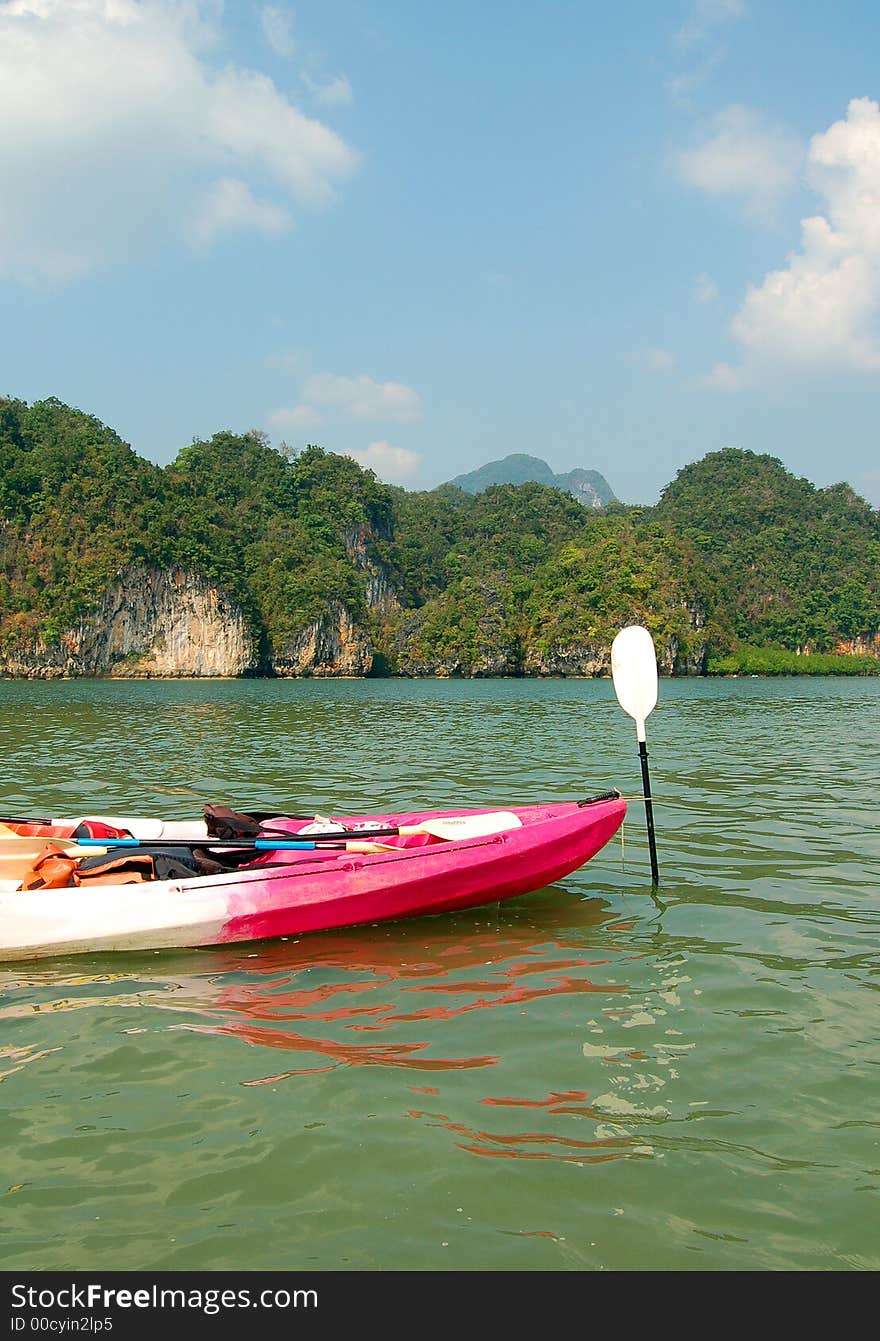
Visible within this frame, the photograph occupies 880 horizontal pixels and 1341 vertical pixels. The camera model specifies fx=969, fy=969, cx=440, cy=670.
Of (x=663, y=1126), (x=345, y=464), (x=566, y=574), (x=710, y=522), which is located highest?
(x=345, y=464)

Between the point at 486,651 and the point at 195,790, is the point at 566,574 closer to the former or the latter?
the point at 486,651

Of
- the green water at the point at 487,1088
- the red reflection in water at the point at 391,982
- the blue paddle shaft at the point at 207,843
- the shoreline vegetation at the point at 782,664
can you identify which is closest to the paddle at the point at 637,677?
the green water at the point at 487,1088

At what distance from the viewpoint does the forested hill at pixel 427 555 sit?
84375mm

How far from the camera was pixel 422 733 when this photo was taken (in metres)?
23.2

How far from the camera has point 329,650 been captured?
311 ft

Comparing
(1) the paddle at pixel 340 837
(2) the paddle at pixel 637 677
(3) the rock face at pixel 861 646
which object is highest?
(3) the rock face at pixel 861 646

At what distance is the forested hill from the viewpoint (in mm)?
84375

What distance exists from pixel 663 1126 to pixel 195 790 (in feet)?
33.1

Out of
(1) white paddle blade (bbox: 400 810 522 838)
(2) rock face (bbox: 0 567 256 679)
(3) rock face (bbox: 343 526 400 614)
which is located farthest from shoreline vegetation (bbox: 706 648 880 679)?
(1) white paddle blade (bbox: 400 810 522 838)

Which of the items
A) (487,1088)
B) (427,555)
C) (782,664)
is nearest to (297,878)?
(487,1088)

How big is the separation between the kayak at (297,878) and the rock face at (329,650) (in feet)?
282

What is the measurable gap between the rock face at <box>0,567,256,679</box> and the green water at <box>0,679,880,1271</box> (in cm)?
7779

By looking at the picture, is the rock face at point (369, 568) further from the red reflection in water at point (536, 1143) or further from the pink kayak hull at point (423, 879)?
the red reflection in water at point (536, 1143)

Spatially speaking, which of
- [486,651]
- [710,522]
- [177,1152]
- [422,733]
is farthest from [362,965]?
[710,522]
